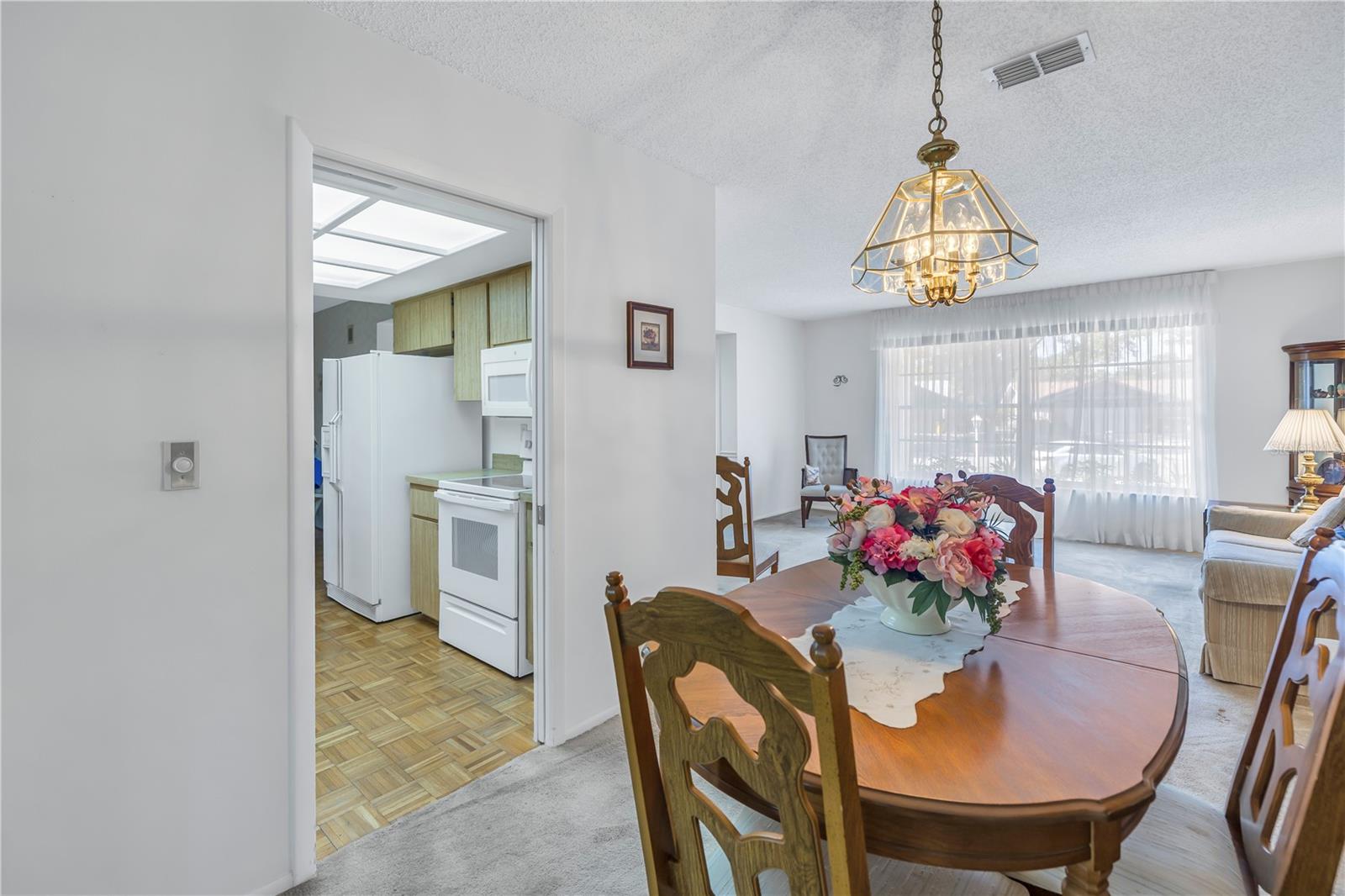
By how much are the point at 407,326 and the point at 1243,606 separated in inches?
201

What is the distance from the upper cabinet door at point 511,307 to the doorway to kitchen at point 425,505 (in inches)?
0.4

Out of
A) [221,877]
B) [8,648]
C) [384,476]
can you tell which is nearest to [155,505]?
[8,648]

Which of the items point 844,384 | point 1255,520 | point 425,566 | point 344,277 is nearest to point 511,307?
point 344,277

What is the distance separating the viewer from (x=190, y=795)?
1496mm

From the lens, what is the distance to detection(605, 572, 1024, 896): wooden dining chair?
0.72 meters

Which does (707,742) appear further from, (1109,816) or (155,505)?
(155,505)

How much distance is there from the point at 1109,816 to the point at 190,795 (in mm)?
A: 1906

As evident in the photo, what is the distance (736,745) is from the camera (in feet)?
2.70

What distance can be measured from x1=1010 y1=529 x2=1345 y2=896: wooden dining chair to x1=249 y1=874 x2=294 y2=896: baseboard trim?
→ 176 centimetres

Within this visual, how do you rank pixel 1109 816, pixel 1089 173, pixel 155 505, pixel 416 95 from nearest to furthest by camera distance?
pixel 1109 816 → pixel 155 505 → pixel 416 95 → pixel 1089 173

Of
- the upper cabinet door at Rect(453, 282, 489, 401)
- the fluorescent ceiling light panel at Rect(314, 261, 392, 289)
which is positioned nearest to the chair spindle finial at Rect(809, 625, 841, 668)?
the upper cabinet door at Rect(453, 282, 489, 401)

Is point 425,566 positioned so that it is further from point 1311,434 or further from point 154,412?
point 1311,434

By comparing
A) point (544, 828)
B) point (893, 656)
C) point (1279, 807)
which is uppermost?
point (893, 656)

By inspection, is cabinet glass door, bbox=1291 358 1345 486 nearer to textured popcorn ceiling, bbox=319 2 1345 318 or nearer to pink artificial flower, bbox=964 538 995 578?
textured popcorn ceiling, bbox=319 2 1345 318
